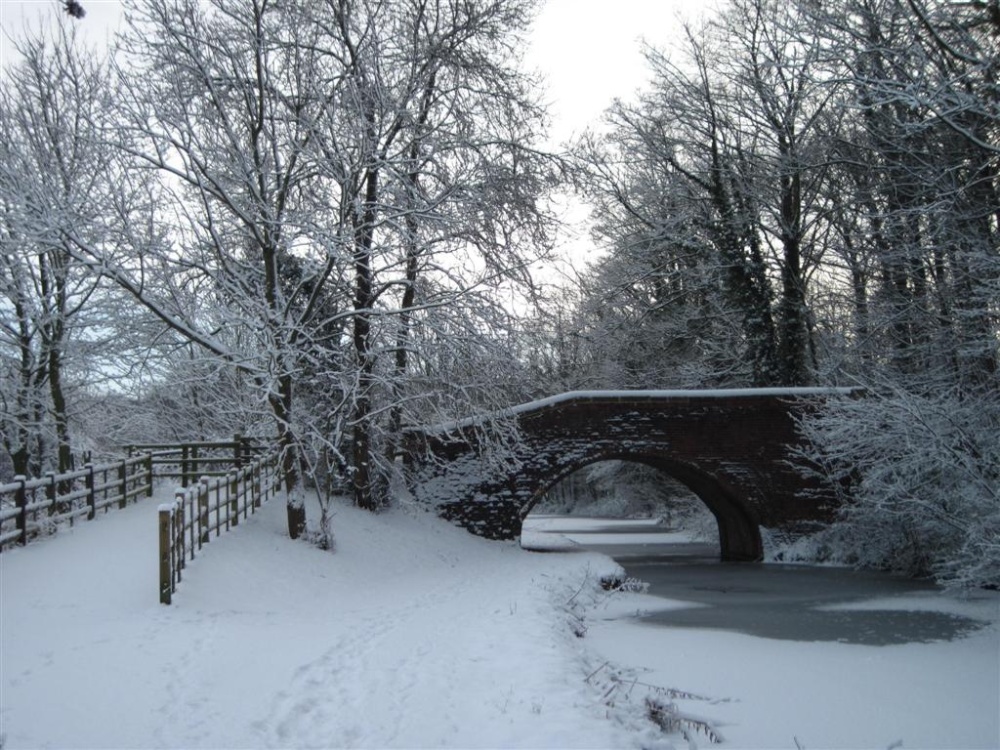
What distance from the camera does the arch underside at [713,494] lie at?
18656 millimetres

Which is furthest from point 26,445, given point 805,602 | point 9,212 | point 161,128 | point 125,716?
point 805,602

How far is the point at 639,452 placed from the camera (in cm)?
1909

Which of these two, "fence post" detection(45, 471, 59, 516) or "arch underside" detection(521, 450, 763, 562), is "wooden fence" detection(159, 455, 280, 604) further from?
"arch underside" detection(521, 450, 763, 562)

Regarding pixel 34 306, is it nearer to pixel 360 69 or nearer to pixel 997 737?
pixel 360 69

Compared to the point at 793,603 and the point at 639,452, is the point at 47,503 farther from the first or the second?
the point at 639,452

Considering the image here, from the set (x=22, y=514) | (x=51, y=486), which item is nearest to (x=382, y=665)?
(x=22, y=514)

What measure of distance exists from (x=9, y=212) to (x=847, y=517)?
1665 centimetres

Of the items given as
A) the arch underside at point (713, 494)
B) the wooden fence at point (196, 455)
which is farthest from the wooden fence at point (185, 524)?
the arch underside at point (713, 494)

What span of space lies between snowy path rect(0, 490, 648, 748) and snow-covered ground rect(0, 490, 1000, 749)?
0.02m

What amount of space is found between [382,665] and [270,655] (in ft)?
3.13

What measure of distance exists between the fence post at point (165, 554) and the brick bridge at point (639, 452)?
29.6 ft

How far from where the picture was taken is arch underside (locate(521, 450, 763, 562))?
18656mm

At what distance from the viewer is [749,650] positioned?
10.4 m

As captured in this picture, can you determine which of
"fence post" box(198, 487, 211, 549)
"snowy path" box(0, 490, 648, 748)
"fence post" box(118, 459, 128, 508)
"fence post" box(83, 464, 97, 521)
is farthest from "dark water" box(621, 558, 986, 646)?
"fence post" box(118, 459, 128, 508)
